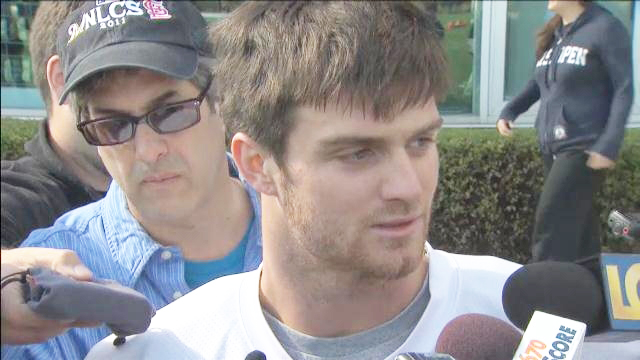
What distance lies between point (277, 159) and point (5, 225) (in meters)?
0.92

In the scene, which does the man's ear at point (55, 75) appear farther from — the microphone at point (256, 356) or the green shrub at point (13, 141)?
the green shrub at point (13, 141)

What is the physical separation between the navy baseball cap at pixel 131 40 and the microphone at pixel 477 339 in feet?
3.14

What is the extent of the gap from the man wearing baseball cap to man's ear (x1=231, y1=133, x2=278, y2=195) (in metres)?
0.36

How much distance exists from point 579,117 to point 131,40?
2964mm

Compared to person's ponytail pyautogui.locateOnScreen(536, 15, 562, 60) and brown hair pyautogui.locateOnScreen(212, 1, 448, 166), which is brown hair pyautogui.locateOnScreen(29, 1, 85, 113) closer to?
brown hair pyautogui.locateOnScreen(212, 1, 448, 166)

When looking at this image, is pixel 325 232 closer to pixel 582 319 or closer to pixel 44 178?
pixel 582 319

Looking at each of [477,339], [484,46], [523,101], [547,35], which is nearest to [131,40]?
[477,339]

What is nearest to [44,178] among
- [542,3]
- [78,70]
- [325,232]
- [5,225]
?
[5,225]

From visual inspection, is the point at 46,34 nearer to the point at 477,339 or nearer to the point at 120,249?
the point at 120,249

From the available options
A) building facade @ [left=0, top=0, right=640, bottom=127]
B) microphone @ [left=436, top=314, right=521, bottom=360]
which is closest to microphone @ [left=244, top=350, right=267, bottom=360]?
microphone @ [left=436, top=314, right=521, bottom=360]

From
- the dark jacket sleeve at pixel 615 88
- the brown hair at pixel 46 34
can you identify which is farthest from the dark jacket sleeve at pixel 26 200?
the dark jacket sleeve at pixel 615 88

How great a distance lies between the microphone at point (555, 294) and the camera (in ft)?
4.51

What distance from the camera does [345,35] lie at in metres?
1.43

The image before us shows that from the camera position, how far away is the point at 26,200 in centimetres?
227
